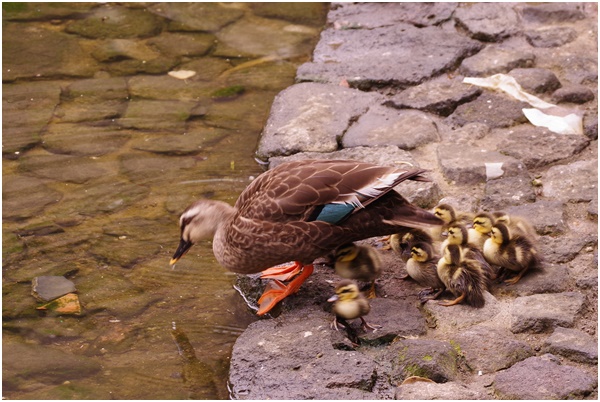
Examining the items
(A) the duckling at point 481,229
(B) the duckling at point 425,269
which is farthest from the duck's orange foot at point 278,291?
(A) the duckling at point 481,229

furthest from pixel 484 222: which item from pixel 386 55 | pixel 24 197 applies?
pixel 24 197

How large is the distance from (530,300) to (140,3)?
607 cm

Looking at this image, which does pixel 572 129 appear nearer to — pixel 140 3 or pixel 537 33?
pixel 537 33

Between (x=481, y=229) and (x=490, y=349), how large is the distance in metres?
0.97

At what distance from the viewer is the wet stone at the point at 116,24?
8719 mm

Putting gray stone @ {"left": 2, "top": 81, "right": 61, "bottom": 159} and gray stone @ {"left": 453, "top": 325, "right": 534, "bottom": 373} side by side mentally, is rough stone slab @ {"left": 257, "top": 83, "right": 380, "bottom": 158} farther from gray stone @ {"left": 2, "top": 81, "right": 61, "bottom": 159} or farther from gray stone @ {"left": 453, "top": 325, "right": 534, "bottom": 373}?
gray stone @ {"left": 453, "top": 325, "right": 534, "bottom": 373}

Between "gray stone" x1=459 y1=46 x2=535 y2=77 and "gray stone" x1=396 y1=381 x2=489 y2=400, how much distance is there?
11.9 feet

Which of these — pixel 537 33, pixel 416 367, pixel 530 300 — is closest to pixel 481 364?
pixel 416 367

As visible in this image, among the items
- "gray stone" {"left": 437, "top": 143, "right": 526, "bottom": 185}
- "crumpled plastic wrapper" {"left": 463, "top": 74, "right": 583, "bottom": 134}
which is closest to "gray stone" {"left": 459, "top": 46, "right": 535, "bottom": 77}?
"crumpled plastic wrapper" {"left": 463, "top": 74, "right": 583, "bottom": 134}

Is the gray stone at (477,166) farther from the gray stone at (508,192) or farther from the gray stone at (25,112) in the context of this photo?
the gray stone at (25,112)

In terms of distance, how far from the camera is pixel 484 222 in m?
5.10

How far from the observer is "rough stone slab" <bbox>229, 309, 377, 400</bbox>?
165 inches

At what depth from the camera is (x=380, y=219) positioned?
4.83 meters

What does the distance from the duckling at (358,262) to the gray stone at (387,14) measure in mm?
3840
